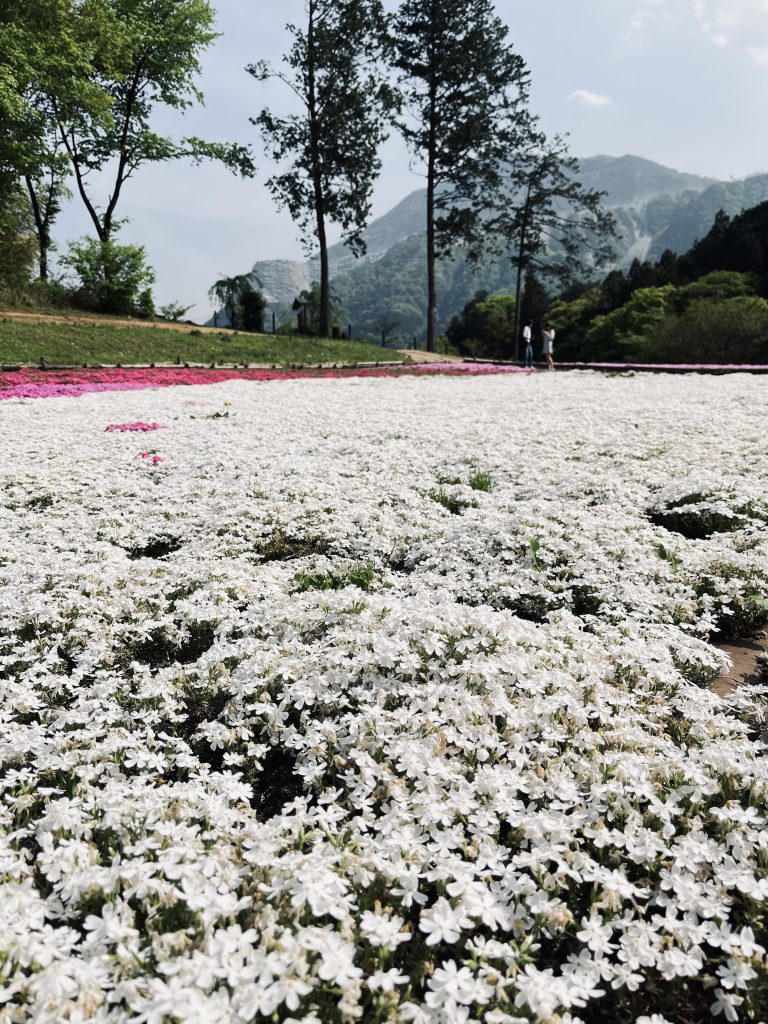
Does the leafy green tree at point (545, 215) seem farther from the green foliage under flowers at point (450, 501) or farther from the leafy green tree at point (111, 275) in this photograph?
the green foliage under flowers at point (450, 501)

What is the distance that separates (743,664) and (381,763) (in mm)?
2854

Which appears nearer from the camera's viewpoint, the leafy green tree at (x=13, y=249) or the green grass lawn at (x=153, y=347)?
the green grass lawn at (x=153, y=347)

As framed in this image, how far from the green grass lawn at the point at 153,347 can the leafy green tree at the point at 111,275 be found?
9458 mm

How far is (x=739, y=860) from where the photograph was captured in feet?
8.72

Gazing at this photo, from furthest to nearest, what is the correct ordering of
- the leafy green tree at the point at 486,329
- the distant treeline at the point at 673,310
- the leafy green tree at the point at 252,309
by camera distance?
the leafy green tree at the point at 486,329, the leafy green tree at the point at 252,309, the distant treeline at the point at 673,310

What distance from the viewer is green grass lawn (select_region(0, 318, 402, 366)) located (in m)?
21.5

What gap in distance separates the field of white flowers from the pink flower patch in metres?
4.56

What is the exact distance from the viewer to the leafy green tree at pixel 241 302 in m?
42.4

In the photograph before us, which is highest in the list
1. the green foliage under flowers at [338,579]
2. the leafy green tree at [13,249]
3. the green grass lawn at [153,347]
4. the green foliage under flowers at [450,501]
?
the leafy green tree at [13,249]

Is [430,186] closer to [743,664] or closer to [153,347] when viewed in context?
[153,347]

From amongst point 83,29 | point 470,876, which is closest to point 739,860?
point 470,876

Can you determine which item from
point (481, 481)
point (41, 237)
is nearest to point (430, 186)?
point (41, 237)

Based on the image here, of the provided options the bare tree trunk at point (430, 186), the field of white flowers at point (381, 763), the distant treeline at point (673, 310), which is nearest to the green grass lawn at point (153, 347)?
the bare tree trunk at point (430, 186)

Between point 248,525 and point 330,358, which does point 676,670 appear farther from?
point 330,358
